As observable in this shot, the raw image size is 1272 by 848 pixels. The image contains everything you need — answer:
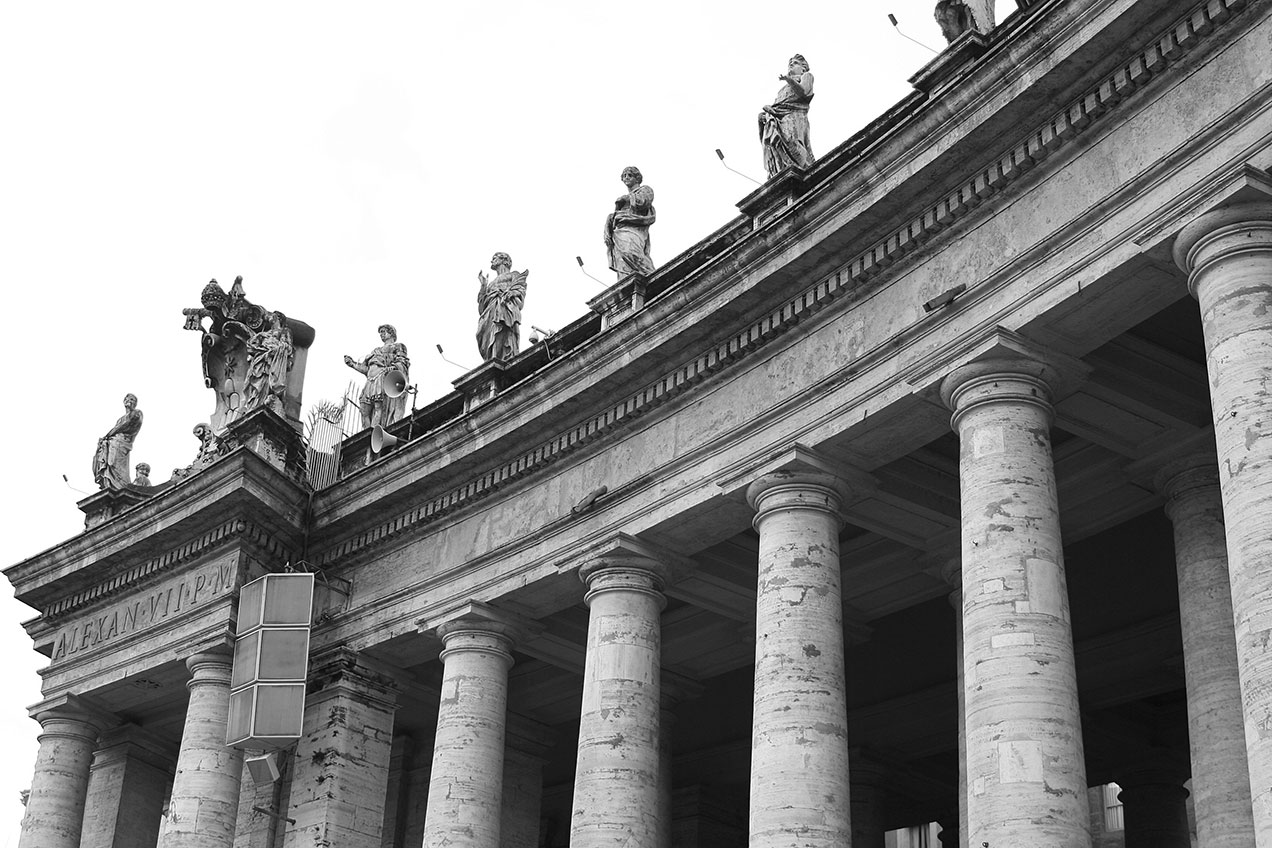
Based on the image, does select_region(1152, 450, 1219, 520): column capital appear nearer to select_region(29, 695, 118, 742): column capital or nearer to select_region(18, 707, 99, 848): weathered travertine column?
select_region(29, 695, 118, 742): column capital

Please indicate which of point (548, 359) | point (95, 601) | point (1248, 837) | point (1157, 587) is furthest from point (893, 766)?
point (95, 601)

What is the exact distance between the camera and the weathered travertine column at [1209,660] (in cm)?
1969

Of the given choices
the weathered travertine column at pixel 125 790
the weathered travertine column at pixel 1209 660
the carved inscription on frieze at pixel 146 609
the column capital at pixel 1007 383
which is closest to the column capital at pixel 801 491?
the column capital at pixel 1007 383

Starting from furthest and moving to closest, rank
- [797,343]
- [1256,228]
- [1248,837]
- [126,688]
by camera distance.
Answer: [126,688]
[797,343]
[1248,837]
[1256,228]

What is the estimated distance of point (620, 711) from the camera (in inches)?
954

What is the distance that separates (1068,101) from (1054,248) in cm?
178

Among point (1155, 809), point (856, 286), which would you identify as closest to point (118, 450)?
point (856, 286)

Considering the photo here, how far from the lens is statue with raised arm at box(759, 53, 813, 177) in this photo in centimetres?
2692

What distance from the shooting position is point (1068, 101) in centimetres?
2020

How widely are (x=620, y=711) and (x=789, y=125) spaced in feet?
32.1

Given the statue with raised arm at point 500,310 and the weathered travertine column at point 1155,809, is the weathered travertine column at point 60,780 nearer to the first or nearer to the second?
the statue with raised arm at point 500,310

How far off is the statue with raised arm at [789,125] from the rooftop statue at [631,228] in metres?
3.32

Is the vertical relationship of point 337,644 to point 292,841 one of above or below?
above

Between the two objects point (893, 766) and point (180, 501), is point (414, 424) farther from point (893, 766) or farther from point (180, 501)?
point (893, 766)
